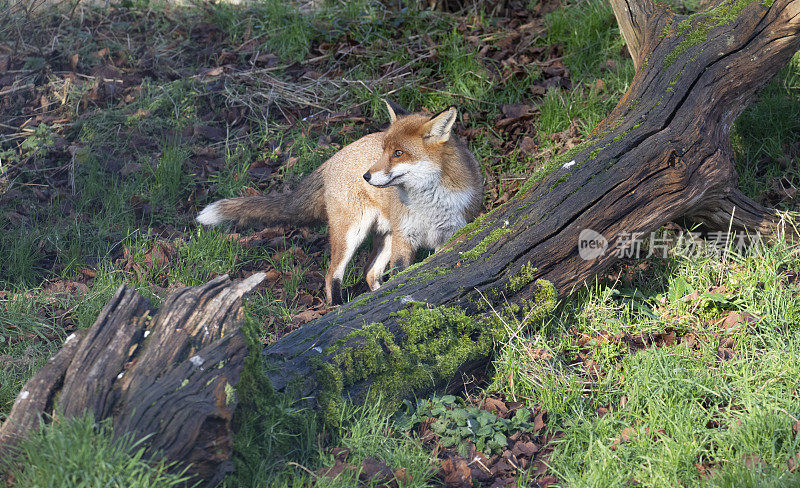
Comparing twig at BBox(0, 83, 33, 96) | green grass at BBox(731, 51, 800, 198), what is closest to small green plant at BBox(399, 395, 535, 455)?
green grass at BBox(731, 51, 800, 198)

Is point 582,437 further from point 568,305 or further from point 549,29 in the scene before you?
point 549,29

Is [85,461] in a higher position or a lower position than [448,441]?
higher

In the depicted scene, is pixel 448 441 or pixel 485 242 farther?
pixel 485 242

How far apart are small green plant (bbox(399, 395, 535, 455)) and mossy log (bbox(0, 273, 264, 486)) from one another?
42.9 inches

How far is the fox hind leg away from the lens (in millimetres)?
6027

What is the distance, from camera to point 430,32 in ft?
26.2

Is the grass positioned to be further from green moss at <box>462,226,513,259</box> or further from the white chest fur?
the white chest fur

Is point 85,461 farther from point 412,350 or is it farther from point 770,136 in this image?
point 770,136

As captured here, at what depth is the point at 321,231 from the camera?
21.9 feet

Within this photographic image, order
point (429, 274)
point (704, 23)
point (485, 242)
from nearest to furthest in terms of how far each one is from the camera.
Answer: point (429, 274) → point (485, 242) → point (704, 23)

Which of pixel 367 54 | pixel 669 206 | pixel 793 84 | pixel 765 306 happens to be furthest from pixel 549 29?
pixel 765 306

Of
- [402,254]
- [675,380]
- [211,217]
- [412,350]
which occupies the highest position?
[412,350]

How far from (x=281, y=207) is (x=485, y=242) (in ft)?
7.93

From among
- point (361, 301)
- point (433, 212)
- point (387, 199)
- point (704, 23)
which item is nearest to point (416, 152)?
point (433, 212)
